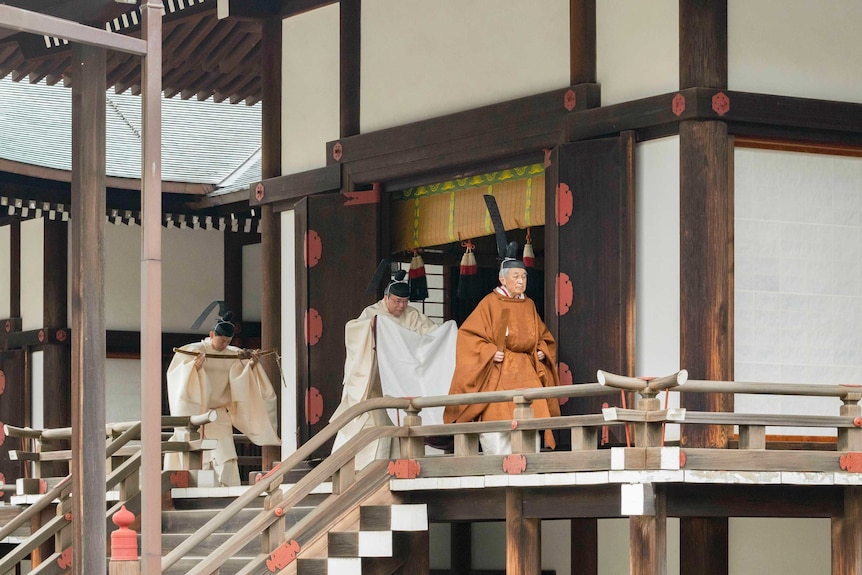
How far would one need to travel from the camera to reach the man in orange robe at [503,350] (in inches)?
414

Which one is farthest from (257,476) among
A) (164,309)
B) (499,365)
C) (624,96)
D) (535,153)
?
(164,309)

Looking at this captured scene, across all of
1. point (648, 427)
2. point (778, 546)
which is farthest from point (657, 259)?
point (778, 546)

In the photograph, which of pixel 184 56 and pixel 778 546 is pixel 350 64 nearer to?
pixel 184 56

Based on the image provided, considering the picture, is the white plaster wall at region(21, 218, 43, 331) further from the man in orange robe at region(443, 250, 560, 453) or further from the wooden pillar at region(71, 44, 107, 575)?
the wooden pillar at region(71, 44, 107, 575)

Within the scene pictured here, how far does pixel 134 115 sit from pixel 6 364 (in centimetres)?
350

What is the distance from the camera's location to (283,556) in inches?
394

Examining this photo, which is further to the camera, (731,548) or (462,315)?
(462,315)

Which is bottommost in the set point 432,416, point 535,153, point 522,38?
point 432,416

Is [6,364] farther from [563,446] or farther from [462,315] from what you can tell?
[563,446]

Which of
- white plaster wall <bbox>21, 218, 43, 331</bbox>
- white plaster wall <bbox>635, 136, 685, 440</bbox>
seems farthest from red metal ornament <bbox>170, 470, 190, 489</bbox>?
white plaster wall <bbox>21, 218, 43, 331</bbox>

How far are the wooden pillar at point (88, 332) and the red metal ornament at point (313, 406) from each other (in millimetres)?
5786

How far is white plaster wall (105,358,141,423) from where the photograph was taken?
17.5 meters

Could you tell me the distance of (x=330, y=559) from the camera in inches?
399

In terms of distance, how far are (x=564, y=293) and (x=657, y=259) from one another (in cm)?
75
